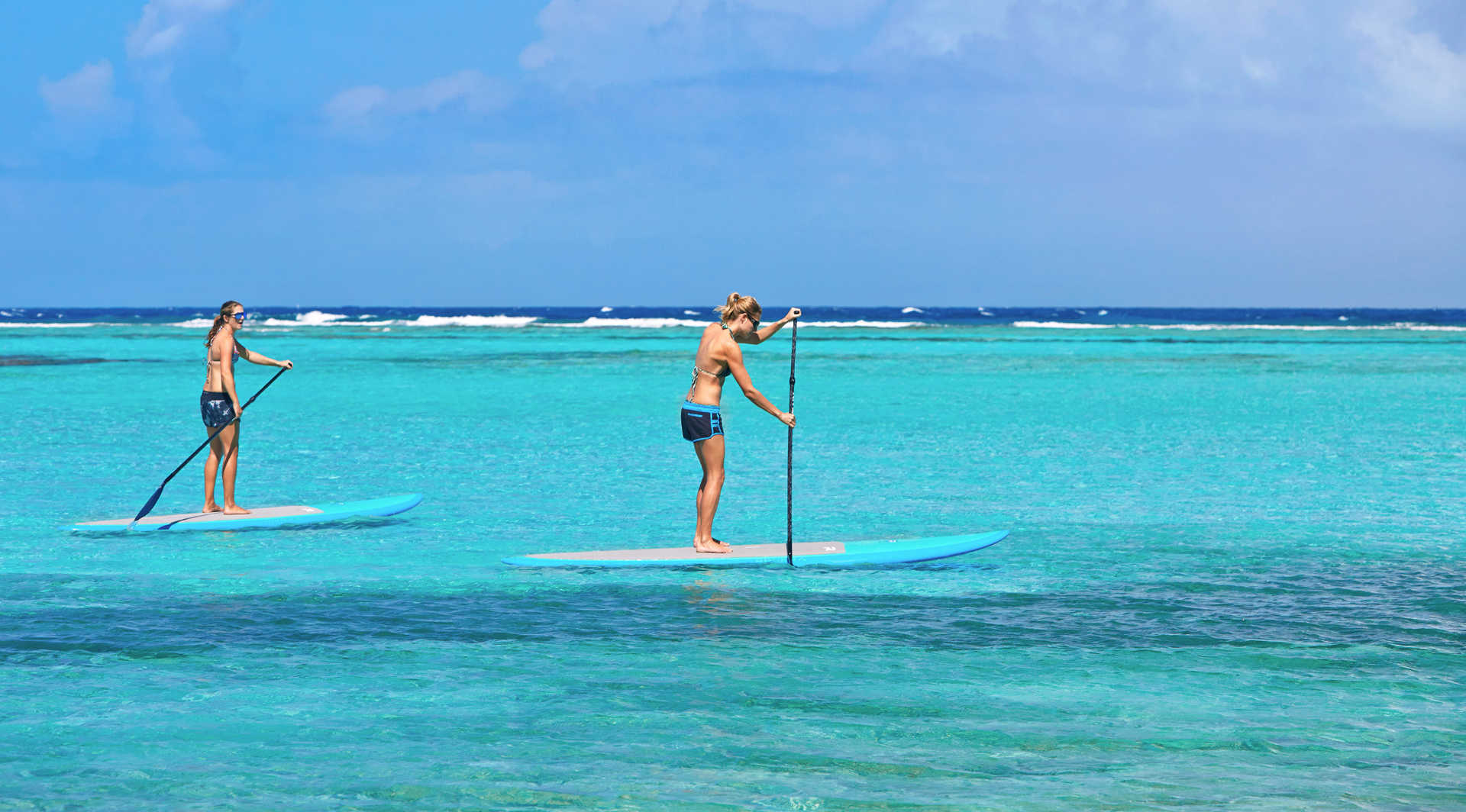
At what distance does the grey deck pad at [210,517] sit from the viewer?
1162cm

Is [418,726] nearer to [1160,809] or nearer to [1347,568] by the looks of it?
[1160,809]

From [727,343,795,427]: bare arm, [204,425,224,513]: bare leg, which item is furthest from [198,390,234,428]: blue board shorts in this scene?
[727,343,795,427]: bare arm

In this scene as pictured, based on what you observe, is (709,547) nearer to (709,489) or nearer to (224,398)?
(709,489)

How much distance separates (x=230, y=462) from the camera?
1216 centimetres

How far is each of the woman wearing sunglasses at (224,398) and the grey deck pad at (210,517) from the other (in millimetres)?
128

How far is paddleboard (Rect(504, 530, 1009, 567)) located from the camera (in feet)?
32.6

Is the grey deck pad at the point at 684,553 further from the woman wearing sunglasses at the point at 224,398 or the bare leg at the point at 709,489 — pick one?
the woman wearing sunglasses at the point at 224,398

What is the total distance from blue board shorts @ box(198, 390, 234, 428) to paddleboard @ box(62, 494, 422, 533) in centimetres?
79

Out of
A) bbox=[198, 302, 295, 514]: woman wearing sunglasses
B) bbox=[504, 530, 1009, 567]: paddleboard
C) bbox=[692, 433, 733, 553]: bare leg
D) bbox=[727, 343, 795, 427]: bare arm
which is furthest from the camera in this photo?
bbox=[198, 302, 295, 514]: woman wearing sunglasses

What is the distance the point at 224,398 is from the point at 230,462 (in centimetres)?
55

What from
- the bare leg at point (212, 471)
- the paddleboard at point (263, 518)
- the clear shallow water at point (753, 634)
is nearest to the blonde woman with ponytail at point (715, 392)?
the clear shallow water at point (753, 634)

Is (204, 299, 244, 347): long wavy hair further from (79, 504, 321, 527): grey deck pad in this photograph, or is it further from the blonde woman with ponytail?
the blonde woman with ponytail

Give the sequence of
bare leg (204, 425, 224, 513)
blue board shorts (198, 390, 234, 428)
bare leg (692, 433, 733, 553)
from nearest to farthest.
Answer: bare leg (692, 433, 733, 553) → blue board shorts (198, 390, 234, 428) → bare leg (204, 425, 224, 513)

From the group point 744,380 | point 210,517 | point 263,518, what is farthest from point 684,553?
point 210,517
